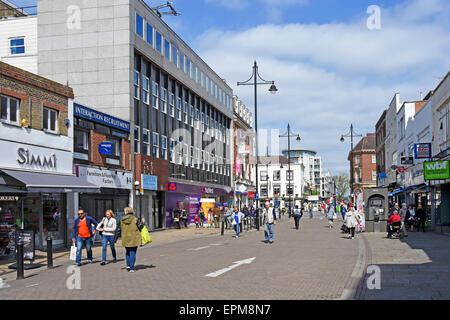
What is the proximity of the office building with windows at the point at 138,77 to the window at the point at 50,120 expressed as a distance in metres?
8.28

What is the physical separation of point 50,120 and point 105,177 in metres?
5.72

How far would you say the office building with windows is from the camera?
31750 mm

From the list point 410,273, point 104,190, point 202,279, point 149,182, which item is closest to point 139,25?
point 149,182

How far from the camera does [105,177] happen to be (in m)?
27.8

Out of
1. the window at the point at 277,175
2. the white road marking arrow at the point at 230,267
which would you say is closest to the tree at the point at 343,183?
the window at the point at 277,175

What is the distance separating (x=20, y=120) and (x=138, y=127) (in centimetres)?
1276

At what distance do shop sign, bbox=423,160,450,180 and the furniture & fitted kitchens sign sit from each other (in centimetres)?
1692

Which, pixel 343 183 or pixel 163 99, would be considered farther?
pixel 343 183

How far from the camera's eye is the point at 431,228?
1278 inches

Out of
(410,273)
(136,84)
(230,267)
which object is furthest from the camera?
(136,84)

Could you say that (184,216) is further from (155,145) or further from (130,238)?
(130,238)

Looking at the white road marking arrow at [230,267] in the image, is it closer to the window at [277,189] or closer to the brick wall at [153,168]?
the brick wall at [153,168]

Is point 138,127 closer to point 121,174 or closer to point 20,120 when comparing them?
point 121,174
